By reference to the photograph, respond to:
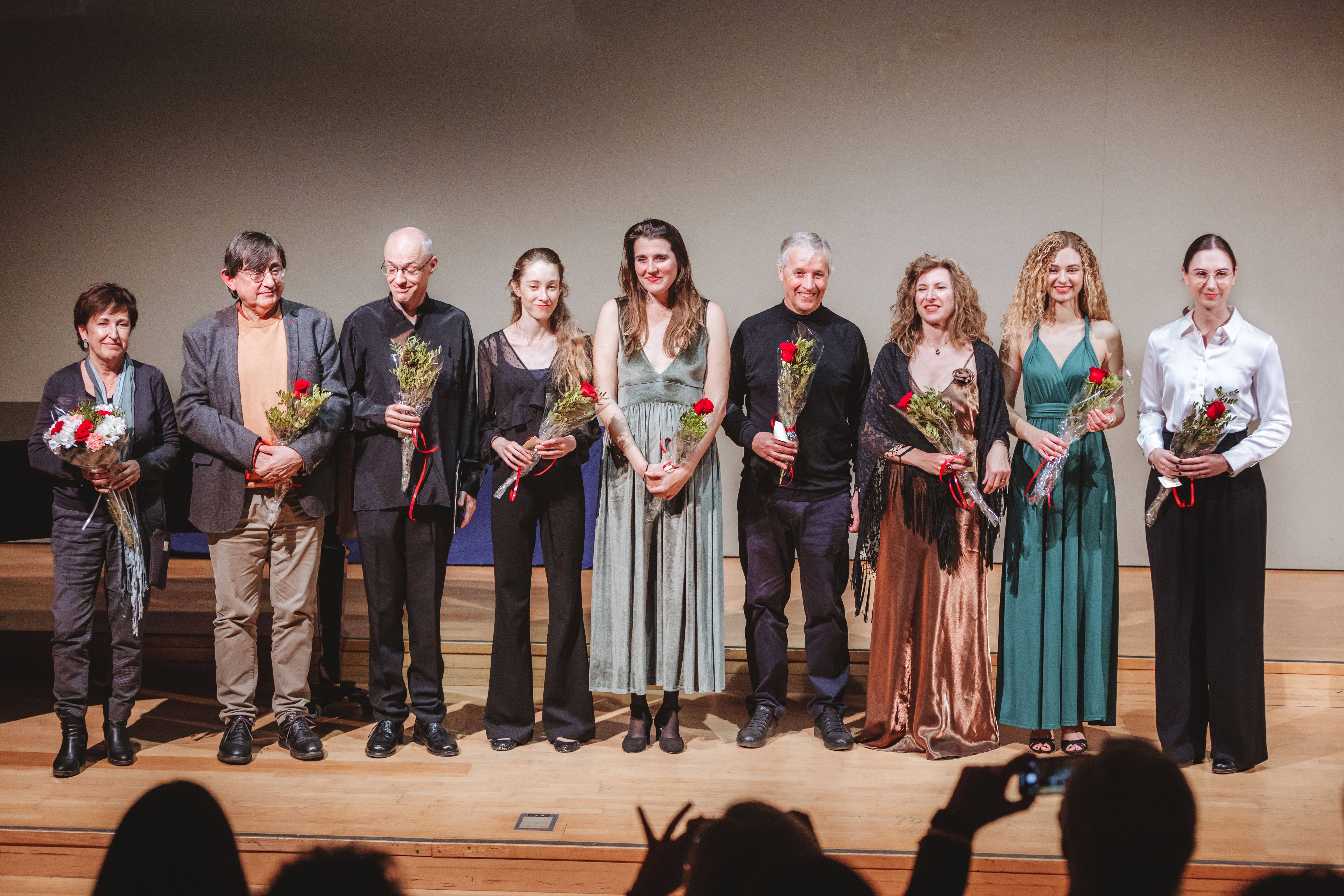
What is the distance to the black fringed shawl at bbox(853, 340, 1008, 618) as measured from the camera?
3.39 metres

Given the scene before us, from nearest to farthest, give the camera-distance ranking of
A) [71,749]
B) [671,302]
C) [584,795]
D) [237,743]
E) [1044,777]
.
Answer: [1044,777] → [584,795] → [71,749] → [237,743] → [671,302]

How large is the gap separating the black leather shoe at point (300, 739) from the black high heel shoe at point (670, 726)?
3.53ft

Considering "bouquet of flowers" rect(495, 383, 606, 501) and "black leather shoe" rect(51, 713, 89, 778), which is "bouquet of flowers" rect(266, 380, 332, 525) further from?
"black leather shoe" rect(51, 713, 89, 778)

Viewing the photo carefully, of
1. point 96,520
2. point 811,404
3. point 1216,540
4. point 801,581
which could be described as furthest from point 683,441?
point 96,520

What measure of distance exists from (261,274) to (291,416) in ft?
1.55

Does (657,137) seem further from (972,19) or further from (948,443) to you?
(948,443)

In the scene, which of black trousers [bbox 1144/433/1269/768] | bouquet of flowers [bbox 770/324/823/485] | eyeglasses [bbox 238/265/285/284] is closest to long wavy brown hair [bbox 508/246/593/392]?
bouquet of flowers [bbox 770/324/823/485]

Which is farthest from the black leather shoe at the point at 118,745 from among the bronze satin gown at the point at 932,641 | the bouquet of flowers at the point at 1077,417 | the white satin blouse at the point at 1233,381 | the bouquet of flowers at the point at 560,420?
the white satin blouse at the point at 1233,381

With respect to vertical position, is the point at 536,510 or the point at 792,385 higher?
the point at 792,385

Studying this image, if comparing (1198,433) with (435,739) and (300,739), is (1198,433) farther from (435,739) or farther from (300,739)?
(300,739)

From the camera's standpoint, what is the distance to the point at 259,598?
11.4 ft

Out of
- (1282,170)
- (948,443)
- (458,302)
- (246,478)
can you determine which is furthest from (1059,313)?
(458,302)

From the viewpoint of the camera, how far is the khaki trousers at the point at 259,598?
11.0 ft

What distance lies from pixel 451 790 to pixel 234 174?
14.8ft
